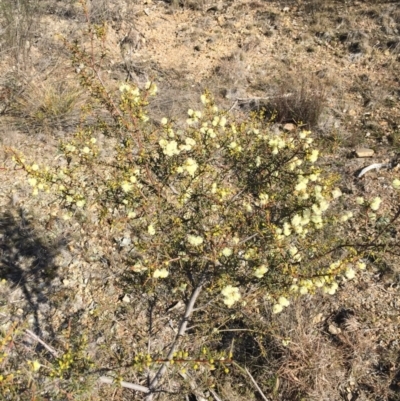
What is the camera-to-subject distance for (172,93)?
5.98m

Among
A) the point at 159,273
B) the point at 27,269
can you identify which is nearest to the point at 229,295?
the point at 159,273

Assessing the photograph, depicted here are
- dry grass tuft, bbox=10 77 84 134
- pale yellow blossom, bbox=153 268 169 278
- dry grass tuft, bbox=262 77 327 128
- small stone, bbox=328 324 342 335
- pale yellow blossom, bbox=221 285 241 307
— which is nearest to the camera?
pale yellow blossom, bbox=221 285 241 307

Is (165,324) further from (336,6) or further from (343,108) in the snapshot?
(336,6)

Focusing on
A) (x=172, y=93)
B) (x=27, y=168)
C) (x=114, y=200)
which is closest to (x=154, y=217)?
(x=114, y=200)

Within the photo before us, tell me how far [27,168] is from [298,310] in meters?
2.53

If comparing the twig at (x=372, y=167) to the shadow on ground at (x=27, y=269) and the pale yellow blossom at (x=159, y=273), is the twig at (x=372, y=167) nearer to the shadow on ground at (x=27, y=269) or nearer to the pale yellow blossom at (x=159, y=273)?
the pale yellow blossom at (x=159, y=273)

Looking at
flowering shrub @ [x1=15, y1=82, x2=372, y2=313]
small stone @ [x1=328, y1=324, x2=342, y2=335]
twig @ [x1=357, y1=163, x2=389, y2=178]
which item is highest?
flowering shrub @ [x1=15, y1=82, x2=372, y2=313]

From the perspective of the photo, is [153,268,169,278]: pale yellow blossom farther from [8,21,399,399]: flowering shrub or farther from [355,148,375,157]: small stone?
[355,148,375,157]: small stone

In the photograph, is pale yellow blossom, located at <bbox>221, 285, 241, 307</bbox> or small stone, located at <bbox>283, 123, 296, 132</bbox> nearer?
pale yellow blossom, located at <bbox>221, 285, 241, 307</bbox>

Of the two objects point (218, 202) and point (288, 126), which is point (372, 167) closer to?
point (288, 126)

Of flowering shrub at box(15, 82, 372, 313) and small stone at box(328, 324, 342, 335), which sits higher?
flowering shrub at box(15, 82, 372, 313)

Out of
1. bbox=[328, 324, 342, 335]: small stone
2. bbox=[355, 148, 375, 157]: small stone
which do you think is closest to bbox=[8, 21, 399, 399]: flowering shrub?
bbox=[328, 324, 342, 335]: small stone

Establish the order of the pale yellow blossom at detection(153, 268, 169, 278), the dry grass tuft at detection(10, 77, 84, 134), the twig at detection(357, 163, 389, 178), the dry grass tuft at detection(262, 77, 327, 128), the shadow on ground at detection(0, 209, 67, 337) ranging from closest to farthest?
the pale yellow blossom at detection(153, 268, 169, 278) → the shadow on ground at detection(0, 209, 67, 337) → the twig at detection(357, 163, 389, 178) → the dry grass tuft at detection(10, 77, 84, 134) → the dry grass tuft at detection(262, 77, 327, 128)

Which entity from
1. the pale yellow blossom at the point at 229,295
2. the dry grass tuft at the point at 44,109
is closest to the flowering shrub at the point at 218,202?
the pale yellow blossom at the point at 229,295
